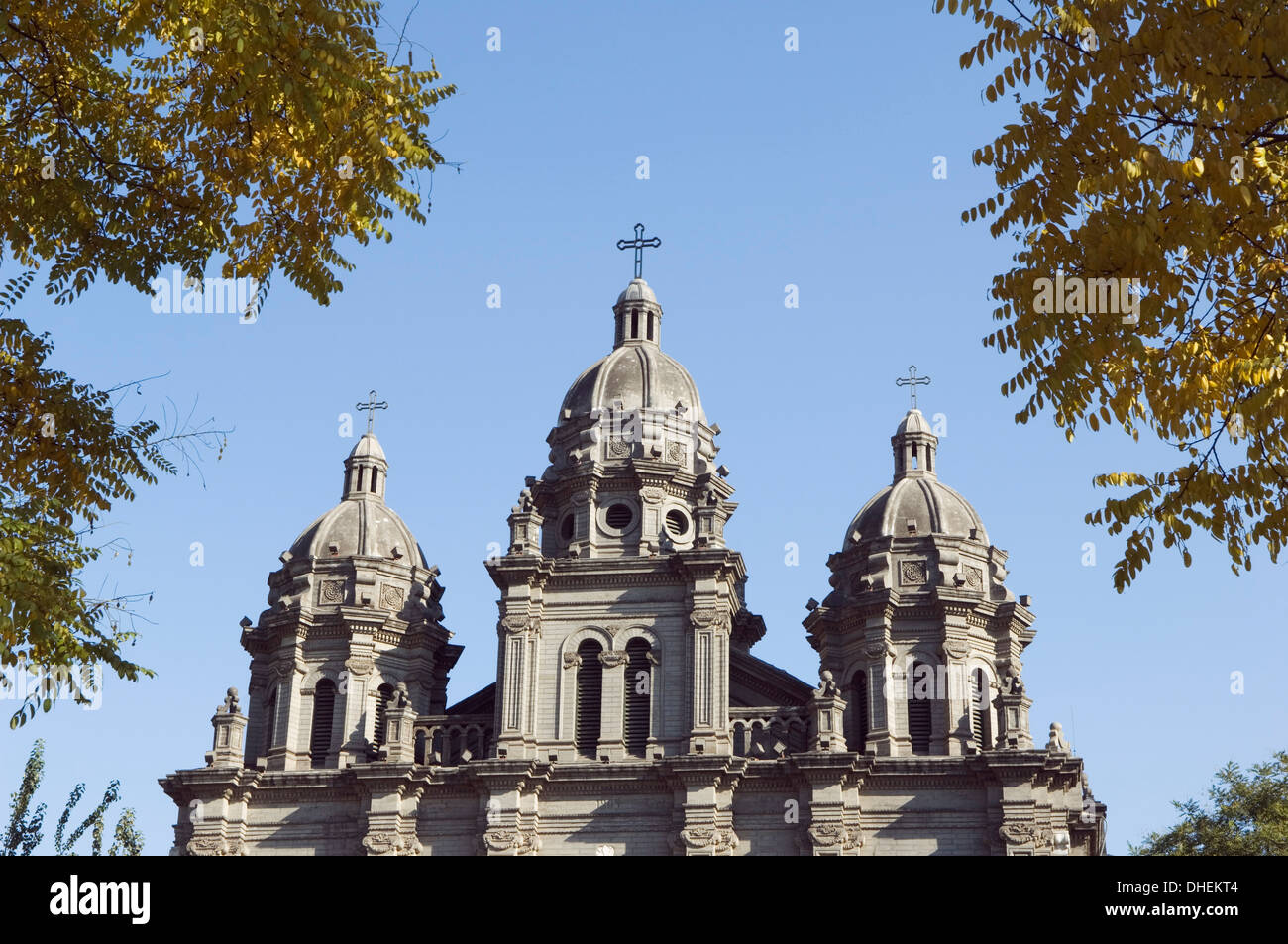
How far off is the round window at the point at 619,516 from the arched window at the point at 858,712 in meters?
7.93

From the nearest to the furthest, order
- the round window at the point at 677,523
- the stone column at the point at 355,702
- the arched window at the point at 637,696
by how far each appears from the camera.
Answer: the arched window at the point at 637,696, the stone column at the point at 355,702, the round window at the point at 677,523

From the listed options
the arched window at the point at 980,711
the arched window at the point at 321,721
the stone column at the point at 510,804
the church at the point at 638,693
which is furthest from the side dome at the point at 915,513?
the arched window at the point at 321,721

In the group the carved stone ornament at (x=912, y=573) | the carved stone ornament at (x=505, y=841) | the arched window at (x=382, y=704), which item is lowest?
the carved stone ornament at (x=505, y=841)

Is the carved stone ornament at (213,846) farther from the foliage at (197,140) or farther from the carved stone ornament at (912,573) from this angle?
the foliage at (197,140)

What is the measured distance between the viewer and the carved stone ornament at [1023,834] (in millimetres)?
42594

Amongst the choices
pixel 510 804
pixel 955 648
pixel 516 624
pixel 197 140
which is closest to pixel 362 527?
pixel 516 624

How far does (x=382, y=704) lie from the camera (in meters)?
48.5

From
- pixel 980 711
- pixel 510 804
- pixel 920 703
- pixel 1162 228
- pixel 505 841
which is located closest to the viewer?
pixel 1162 228

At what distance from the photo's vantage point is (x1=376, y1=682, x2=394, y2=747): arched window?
158 feet

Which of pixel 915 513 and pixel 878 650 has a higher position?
pixel 915 513

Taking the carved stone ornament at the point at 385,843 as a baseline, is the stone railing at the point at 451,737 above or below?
above

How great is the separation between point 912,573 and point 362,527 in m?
16.7

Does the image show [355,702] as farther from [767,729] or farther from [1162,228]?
[1162,228]

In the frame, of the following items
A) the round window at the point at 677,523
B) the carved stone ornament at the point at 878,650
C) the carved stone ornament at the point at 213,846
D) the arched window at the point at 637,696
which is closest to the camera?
the arched window at the point at 637,696
